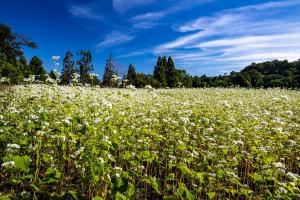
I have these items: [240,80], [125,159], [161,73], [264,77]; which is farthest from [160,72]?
[125,159]

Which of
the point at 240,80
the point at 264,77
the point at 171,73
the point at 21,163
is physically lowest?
the point at 21,163

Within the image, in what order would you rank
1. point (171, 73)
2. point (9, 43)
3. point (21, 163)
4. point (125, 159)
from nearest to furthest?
point (21, 163) < point (125, 159) < point (9, 43) < point (171, 73)

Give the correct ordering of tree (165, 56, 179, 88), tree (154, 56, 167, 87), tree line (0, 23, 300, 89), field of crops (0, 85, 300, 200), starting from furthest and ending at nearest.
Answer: tree (165, 56, 179, 88)
tree (154, 56, 167, 87)
tree line (0, 23, 300, 89)
field of crops (0, 85, 300, 200)

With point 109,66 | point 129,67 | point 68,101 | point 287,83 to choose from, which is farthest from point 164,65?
point 68,101

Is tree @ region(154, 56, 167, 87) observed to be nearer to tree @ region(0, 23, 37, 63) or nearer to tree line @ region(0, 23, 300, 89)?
tree line @ region(0, 23, 300, 89)

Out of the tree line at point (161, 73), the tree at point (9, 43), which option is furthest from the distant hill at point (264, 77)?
the tree at point (9, 43)

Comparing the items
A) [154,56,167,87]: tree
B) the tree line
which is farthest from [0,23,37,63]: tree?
[154,56,167,87]: tree

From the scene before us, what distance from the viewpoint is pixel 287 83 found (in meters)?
33.0

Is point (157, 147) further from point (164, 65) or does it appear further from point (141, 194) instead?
point (164, 65)

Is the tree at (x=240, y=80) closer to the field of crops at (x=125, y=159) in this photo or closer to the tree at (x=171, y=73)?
the tree at (x=171, y=73)

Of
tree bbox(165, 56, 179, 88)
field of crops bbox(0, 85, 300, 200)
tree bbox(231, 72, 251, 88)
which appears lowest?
field of crops bbox(0, 85, 300, 200)

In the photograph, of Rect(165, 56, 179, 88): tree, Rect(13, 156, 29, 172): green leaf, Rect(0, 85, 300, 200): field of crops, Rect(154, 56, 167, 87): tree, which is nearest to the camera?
Rect(13, 156, 29, 172): green leaf

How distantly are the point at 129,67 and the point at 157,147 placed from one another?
→ 44200mm

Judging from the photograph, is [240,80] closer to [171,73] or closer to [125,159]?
[171,73]
